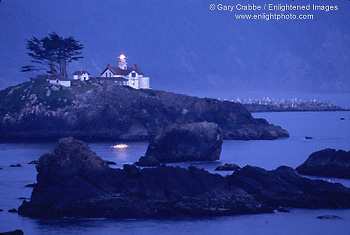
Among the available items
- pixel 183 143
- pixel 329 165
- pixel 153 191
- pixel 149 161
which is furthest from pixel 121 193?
pixel 183 143

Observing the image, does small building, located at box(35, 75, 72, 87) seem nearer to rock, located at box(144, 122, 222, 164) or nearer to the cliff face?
the cliff face

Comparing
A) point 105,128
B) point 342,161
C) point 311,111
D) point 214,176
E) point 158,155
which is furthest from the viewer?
point 311,111

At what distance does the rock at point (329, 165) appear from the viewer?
4794 centimetres

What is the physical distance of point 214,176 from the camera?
3753 centimetres

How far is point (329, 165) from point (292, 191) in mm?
12016

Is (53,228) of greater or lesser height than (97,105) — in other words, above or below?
below

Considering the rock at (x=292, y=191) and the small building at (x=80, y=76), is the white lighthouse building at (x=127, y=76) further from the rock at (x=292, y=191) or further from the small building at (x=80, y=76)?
the rock at (x=292, y=191)

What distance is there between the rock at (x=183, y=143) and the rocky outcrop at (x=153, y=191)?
20.2 m

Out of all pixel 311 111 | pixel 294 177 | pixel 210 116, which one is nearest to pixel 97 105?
pixel 210 116

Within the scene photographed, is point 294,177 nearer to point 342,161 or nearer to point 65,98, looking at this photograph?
point 342,161

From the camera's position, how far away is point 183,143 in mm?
59438

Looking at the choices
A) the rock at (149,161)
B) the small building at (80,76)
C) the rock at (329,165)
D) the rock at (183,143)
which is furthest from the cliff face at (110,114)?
the rock at (329,165)

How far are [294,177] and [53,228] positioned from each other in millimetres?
14534

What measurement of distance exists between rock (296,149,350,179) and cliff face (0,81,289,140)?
38443 millimetres
